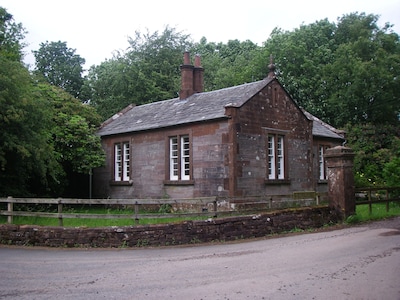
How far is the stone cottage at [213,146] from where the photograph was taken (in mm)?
19734

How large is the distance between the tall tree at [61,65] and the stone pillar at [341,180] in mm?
44563

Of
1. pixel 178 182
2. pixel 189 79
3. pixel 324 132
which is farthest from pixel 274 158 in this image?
pixel 324 132

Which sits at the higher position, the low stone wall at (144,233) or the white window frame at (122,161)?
the white window frame at (122,161)

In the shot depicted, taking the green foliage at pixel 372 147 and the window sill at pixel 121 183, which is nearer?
the window sill at pixel 121 183

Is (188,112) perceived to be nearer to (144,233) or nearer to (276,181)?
(276,181)

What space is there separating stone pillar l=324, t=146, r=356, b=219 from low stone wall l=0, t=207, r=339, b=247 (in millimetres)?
3173

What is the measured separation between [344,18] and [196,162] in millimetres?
31368

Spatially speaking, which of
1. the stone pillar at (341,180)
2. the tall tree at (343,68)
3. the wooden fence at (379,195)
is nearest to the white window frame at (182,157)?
the stone pillar at (341,180)

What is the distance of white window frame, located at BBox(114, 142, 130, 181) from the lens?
82.8 feet

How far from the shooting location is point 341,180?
15.7 m

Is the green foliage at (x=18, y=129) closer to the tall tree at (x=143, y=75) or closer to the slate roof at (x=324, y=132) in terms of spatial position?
the slate roof at (x=324, y=132)

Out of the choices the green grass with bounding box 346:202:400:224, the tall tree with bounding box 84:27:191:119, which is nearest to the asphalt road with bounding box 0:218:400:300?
the green grass with bounding box 346:202:400:224

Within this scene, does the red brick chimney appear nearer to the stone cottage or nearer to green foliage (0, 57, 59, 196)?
the stone cottage

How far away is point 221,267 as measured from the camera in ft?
30.2
